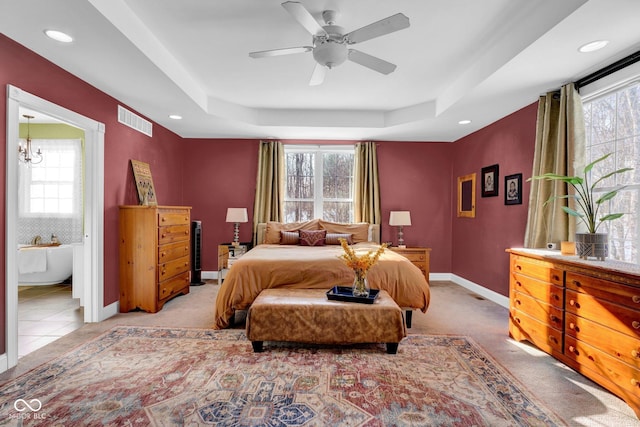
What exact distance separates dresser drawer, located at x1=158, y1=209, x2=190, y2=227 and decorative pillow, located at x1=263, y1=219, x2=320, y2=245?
1.24 meters

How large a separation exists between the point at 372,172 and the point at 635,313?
13.7 feet

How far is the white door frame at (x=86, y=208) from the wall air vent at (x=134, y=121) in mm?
476

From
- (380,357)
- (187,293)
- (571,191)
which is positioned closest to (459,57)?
(571,191)

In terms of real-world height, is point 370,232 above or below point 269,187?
below

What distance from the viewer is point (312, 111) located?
16.9 feet

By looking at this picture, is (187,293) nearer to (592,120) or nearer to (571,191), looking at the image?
(571,191)

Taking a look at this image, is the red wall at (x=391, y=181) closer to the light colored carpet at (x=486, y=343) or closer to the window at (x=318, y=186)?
the light colored carpet at (x=486, y=343)

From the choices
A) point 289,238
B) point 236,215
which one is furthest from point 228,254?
point 289,238

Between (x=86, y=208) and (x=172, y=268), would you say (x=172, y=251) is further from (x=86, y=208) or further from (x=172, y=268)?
(x=86, y=208)

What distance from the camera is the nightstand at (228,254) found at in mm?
5164

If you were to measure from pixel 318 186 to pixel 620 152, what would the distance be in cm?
416

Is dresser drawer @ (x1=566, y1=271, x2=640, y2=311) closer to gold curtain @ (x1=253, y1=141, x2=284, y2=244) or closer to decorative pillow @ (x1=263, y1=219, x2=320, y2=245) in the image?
decorative pillow @ (x1=263, y1=219, x2=320, y2=245)

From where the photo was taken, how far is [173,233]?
14.5ft

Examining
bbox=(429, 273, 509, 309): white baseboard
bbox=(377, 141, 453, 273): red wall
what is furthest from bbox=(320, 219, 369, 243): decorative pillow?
bbox=(429, 273, 509, 309): white baseboard
